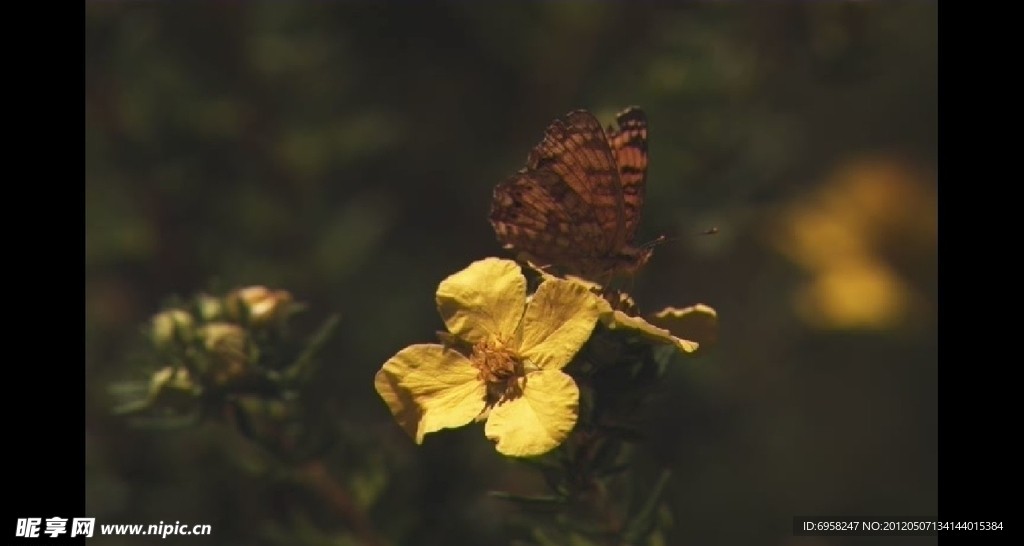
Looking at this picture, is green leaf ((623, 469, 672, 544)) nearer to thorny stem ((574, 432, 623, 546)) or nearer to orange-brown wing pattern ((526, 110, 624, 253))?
thorny stem ((574, 432, 623, 546))

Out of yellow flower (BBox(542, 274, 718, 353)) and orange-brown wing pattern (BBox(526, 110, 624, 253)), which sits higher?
orange-brown wing pattern (BBox(526, 110, 624, 253))

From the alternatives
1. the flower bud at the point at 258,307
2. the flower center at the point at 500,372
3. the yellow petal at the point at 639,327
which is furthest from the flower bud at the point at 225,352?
the yellow petal at the point at 639,327

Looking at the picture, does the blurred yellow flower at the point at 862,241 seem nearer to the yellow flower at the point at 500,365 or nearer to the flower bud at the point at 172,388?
the yellow flower at the point at 500,365

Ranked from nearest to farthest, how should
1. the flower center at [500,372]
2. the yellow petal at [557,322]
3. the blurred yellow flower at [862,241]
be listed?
the yellow petal at [557,322], the flower center at [500,372], the blurred yellow flower at [862,241]

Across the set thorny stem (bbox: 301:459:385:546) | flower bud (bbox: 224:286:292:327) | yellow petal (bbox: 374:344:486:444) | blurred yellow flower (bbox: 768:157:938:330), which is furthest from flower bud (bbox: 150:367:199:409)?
blurred yellow flower (bbox: 768:157:938:330)

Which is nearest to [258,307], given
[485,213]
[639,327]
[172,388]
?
[172,388]

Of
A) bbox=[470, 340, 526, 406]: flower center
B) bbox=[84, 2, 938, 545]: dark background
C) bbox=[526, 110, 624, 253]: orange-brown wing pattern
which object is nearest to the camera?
bbox=[470, 340, 526, 406]: flower center
